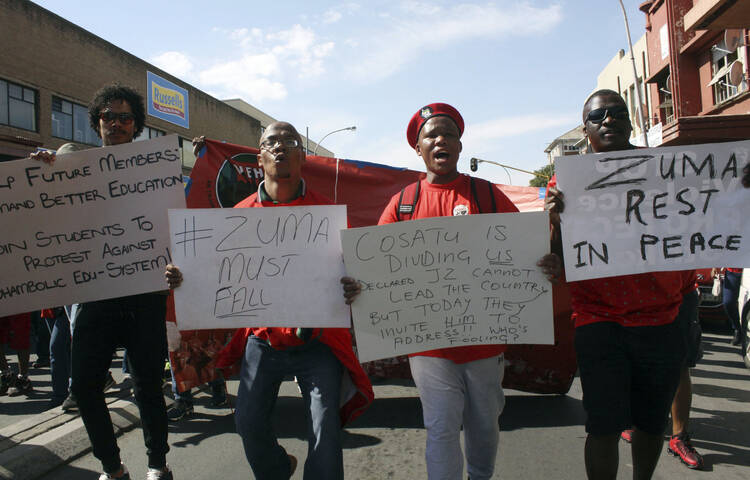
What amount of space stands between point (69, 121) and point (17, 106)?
2.52m

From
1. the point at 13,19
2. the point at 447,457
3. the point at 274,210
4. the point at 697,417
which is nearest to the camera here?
the point at 447,457

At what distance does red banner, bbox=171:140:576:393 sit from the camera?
4.66 metres

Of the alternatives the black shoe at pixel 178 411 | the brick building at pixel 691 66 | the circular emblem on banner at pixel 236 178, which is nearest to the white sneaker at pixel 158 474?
the black shoe at pixel 178 411

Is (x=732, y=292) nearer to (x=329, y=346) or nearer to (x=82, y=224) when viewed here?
(x=329, y=346)

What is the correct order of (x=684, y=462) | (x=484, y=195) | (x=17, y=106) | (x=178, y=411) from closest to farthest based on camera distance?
1. (x=484, y=195)
2. (x=684, y=462)
3. (x=178, y=411)
4. (x=17, y=106)

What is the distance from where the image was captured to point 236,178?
5.12 meters

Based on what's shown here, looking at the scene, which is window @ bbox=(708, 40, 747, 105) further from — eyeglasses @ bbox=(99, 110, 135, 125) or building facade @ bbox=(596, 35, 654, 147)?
eyeglasses @ bbox=(99, 110, 135, 125)

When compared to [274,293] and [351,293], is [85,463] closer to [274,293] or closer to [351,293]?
[274,293]

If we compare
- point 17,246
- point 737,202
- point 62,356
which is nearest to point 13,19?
point 62,356

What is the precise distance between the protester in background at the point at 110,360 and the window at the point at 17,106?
17.2 metres

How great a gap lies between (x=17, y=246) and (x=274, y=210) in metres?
1.54

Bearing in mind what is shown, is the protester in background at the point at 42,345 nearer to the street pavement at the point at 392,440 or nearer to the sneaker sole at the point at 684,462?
the street pavement at the point at 392,440

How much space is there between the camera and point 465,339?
2559 millimetres

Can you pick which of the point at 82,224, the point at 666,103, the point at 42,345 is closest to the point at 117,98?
the point at 82,224
